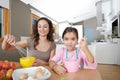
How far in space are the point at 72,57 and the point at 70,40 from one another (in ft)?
0.42

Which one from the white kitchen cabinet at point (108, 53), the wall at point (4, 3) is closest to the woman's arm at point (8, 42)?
the wall at point (4, 3)

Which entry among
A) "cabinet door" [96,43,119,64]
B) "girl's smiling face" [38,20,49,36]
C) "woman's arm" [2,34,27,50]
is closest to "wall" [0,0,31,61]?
"woman's arm" [2,34,27,50]

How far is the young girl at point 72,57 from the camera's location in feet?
3.43

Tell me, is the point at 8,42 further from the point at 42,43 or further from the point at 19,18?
the point at 19,18

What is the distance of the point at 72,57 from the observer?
3.67 ft

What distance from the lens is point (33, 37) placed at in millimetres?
1566

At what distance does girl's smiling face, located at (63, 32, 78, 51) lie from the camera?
1149 mm

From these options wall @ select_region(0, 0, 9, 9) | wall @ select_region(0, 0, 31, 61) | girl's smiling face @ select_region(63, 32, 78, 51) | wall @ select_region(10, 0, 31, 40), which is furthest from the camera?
wall @ select_region(10, 0, 31, 40)

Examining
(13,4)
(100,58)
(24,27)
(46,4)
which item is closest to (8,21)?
(13,4)

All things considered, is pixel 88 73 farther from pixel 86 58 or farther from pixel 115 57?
pixel 115 57

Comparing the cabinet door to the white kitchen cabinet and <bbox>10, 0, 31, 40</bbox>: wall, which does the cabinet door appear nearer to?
the white kitchen cabinet

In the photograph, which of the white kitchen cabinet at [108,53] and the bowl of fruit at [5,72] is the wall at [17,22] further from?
the white kitchen cabinet at [108,53]

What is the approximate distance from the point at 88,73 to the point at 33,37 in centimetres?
75

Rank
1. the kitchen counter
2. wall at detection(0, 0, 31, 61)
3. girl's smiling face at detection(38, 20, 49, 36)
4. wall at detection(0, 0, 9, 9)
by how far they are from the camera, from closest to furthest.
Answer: girl's smiling face at detection(38, 20, 49, 36) → wall at detection(0, 0, 9, 9) → wall at detection(0, 0, 31, 61) → the kitchen counter
